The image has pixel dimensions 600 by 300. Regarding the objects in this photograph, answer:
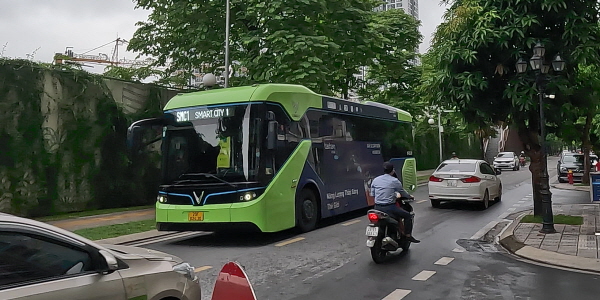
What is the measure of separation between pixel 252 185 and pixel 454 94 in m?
5.46

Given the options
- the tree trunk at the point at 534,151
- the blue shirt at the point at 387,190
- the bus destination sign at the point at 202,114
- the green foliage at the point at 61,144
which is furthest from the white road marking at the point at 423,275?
the green foliage at the point at 61,144

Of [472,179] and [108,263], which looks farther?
[472,179]

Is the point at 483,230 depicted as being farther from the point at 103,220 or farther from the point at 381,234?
the point at 103,220

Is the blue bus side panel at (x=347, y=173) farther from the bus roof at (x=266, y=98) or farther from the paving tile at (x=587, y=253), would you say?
the paving tile at (x=587, y=253)

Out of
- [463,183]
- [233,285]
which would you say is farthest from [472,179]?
[233,285]

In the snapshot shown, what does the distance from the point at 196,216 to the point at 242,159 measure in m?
1.47

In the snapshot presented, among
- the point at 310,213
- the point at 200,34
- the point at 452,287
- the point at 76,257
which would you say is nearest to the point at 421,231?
the point at 310,213

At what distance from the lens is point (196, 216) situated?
1077 cm

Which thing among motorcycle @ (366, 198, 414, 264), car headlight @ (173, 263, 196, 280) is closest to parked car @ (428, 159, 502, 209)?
motorcycle @ (366, 198, 414, 264)

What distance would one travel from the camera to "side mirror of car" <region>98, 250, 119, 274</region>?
12.8 feet

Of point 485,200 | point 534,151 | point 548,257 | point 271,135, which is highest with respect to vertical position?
point 271,135

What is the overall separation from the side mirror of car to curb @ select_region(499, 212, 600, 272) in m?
7.44

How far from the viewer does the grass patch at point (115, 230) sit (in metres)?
12.6

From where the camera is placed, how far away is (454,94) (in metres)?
12.8
